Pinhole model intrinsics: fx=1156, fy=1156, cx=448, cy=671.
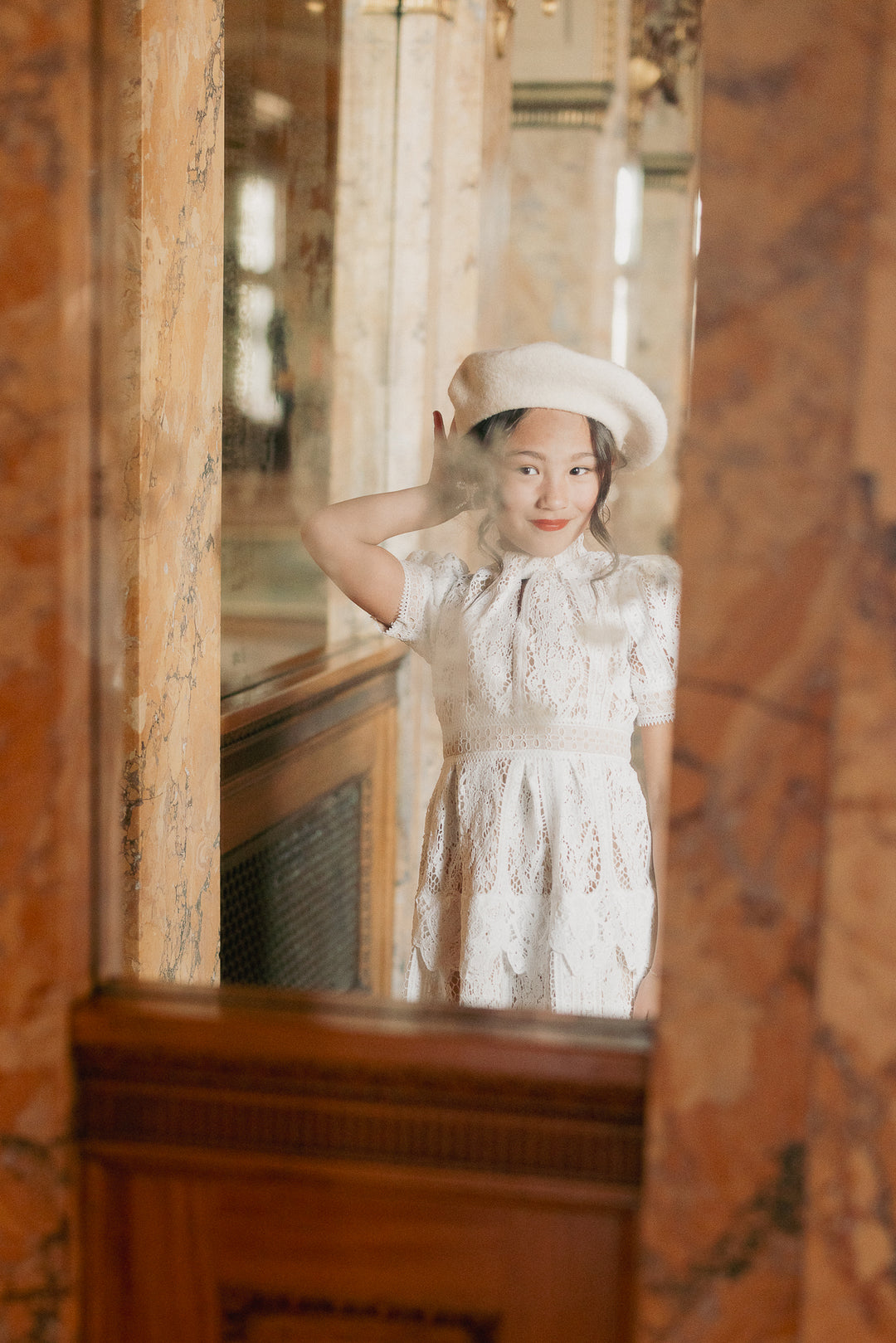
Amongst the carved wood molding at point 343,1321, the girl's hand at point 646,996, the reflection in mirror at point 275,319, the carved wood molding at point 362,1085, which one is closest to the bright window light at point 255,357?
the reflection in mirror at point 275,319

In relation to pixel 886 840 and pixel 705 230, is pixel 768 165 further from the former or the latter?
pixel 886 840

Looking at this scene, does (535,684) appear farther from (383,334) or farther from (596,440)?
(383,334)

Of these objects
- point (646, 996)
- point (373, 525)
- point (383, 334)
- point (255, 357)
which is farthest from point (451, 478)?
point (383, 334)

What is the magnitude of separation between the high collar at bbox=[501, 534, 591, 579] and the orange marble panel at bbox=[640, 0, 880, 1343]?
2.92 ft

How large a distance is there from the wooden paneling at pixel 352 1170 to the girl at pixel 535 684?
2.12ft

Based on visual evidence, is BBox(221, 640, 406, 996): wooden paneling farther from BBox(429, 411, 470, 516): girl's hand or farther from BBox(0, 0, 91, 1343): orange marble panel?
BBox(0, 0, 91, 1343): orange marble panel

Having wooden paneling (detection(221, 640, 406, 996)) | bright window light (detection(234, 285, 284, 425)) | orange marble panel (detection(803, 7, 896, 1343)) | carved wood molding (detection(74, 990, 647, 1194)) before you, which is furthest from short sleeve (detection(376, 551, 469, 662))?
orange marble panel (detection(803, 7, 896, 1343))

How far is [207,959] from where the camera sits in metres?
1.60

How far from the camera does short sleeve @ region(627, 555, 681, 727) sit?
160 cm

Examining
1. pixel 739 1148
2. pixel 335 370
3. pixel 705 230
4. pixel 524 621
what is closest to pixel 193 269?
pixel 524 621

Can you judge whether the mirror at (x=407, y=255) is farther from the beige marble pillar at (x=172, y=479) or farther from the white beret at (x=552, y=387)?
the white beret at (x=552, y=387)

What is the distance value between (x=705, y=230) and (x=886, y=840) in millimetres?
406

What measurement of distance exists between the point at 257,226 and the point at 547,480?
41.2 inches

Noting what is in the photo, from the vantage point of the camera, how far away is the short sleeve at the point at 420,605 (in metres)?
1.66
